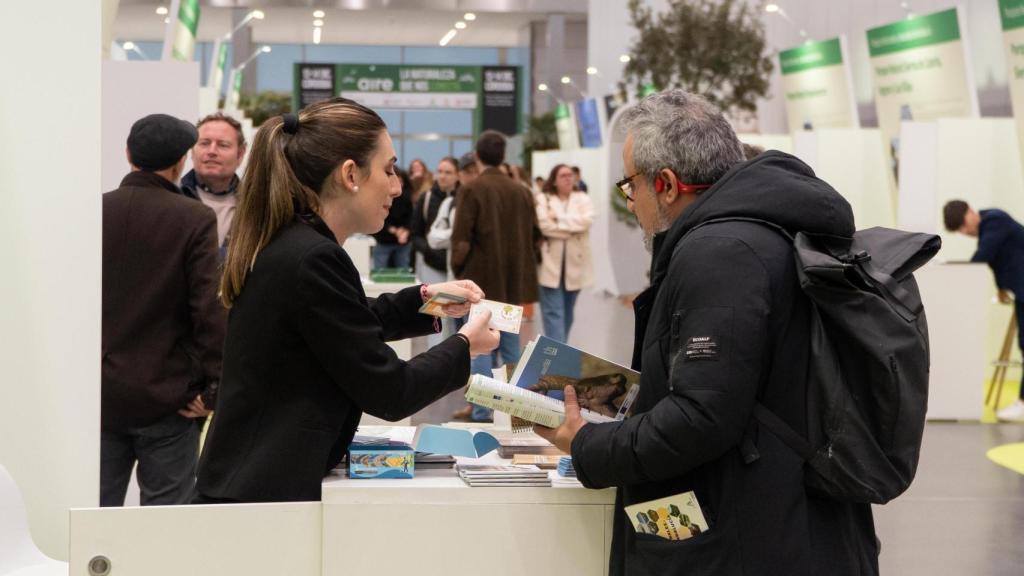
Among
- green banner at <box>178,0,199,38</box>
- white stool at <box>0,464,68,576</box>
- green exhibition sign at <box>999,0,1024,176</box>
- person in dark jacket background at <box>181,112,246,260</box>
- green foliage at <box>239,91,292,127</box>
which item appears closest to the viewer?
white stool at <box>0,464,68,576</box>

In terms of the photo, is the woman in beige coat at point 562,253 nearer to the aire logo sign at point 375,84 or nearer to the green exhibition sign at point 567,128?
the green exhibition sign at point 567,128

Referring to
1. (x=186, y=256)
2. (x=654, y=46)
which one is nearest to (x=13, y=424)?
(x=186, y=256)

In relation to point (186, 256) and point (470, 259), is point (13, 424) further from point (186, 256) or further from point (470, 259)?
point (470, 259)

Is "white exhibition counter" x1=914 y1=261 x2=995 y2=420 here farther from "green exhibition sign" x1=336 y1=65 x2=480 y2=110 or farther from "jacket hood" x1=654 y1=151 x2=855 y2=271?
"green exhibition sign" x1=336 y1=65 x2=480 y2=110

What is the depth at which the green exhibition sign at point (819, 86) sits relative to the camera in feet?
45.1

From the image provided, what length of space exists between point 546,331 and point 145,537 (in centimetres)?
734

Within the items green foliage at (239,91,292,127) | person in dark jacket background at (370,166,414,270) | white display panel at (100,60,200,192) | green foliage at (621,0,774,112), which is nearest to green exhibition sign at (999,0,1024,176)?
person in dark jacket background at (370,166,414,270)

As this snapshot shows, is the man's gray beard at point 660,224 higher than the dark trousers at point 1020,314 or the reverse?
higher

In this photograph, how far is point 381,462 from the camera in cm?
227

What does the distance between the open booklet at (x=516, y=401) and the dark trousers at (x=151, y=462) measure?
1.53 metres

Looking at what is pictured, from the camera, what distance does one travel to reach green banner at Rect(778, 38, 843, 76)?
13.8 m

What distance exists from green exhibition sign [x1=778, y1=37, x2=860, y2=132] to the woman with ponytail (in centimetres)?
1206

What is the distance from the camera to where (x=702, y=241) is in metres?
1.91

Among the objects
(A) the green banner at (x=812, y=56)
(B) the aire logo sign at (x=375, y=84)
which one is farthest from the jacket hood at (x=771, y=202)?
(B) the aire logo sign at (x=375, y=84)
